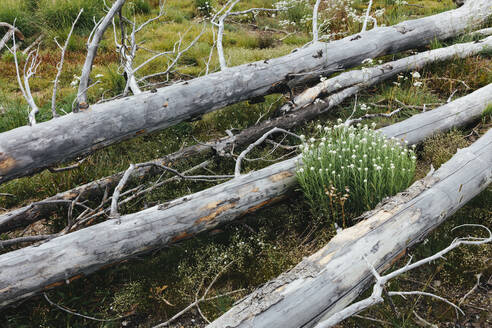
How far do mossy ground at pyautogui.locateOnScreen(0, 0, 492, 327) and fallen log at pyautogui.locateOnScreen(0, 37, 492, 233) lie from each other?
0.67ft

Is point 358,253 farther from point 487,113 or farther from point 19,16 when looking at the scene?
point 19,16

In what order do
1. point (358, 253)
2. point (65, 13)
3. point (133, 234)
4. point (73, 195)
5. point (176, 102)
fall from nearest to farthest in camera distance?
point (358, 253)
point (133, 234)
point (73, 195)
point (176, 102)
point (65, 13)

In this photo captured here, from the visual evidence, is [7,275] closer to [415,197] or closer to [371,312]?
[371,312]

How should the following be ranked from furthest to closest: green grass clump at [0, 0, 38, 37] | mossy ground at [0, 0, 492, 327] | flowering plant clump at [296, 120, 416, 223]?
green grass clump at [0, 0, 38, 37] < flowering plant clump at [296, 120, 416, 223] < mossy ground at [0, 0, 492, 327]

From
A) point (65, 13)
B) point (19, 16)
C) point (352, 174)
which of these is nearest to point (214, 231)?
point (352, 174)

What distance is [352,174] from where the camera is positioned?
3574mm

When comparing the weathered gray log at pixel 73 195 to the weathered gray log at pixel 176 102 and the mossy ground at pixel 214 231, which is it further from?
the weathered gray log at pixel 176 102

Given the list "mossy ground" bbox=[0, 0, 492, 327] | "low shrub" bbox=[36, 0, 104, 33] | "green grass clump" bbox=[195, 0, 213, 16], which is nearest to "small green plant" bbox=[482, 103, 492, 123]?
"mossy ground" bbox=[0, 0, 492, 327]

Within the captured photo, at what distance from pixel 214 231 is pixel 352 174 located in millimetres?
1528

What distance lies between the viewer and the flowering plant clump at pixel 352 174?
3.38 metres

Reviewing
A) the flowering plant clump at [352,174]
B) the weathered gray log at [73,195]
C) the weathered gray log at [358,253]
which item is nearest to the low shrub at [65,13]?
the weathered gray log at [73,195]

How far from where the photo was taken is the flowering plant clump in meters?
3.38

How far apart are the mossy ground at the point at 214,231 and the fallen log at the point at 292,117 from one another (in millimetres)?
204

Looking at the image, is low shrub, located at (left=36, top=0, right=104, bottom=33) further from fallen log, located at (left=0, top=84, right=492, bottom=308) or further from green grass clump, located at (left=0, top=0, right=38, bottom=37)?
fallen log, located at (left=0, top=84, right=492, bottom=308)
